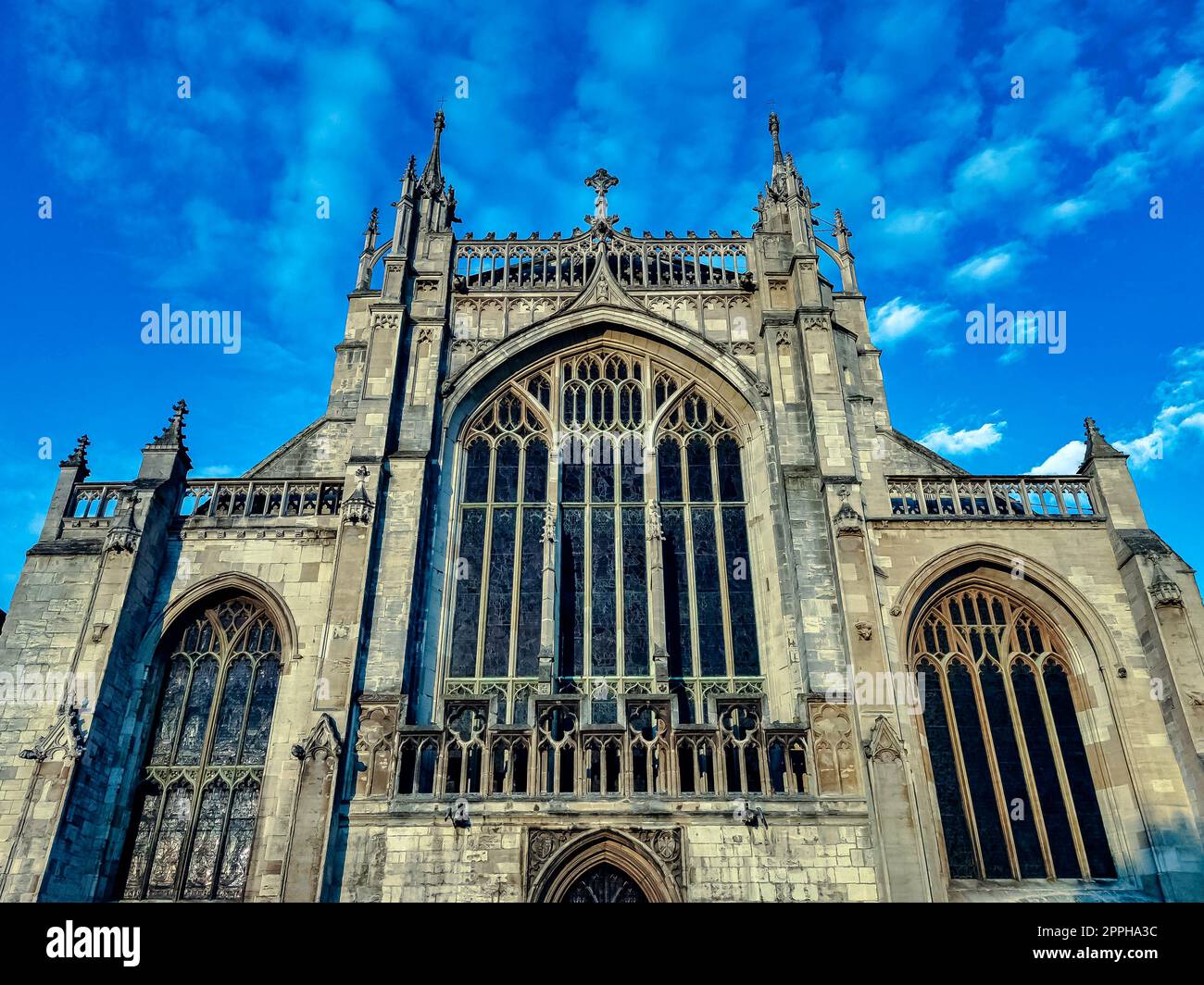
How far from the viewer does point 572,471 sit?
1830 centimetres

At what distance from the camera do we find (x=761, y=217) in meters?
21.0

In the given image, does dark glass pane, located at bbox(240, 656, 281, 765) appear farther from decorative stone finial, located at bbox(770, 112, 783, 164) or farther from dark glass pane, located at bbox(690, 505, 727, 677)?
decorative stone finial, located at bbox(770, 112, 783, 164)

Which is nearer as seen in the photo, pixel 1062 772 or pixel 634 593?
pixel 1062 772

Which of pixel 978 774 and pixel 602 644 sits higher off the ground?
pixel 602 644

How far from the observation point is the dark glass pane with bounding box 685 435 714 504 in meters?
18.1

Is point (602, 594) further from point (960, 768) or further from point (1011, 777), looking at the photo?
point (1011, 777)

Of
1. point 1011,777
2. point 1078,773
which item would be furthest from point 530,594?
point 1078,773

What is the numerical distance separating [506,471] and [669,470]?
3160 mm

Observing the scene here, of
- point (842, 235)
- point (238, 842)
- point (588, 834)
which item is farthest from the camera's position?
point (842, 235)

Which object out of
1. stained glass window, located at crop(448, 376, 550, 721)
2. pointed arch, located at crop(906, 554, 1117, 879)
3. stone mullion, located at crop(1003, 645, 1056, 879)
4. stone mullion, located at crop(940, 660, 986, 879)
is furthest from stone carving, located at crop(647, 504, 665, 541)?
stone mullion, located at crop(1003, 645, 1056, 879)

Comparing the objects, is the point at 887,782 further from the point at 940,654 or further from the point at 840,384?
the point at 840,384

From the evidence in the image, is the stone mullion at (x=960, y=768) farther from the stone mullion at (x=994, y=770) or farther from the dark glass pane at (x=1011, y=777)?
the dark glass pane at (x=1011, y=777)

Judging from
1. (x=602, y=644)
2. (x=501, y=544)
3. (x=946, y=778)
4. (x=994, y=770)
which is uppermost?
(x=501, y=544)

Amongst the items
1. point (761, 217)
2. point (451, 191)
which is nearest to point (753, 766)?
point (761, 217)
